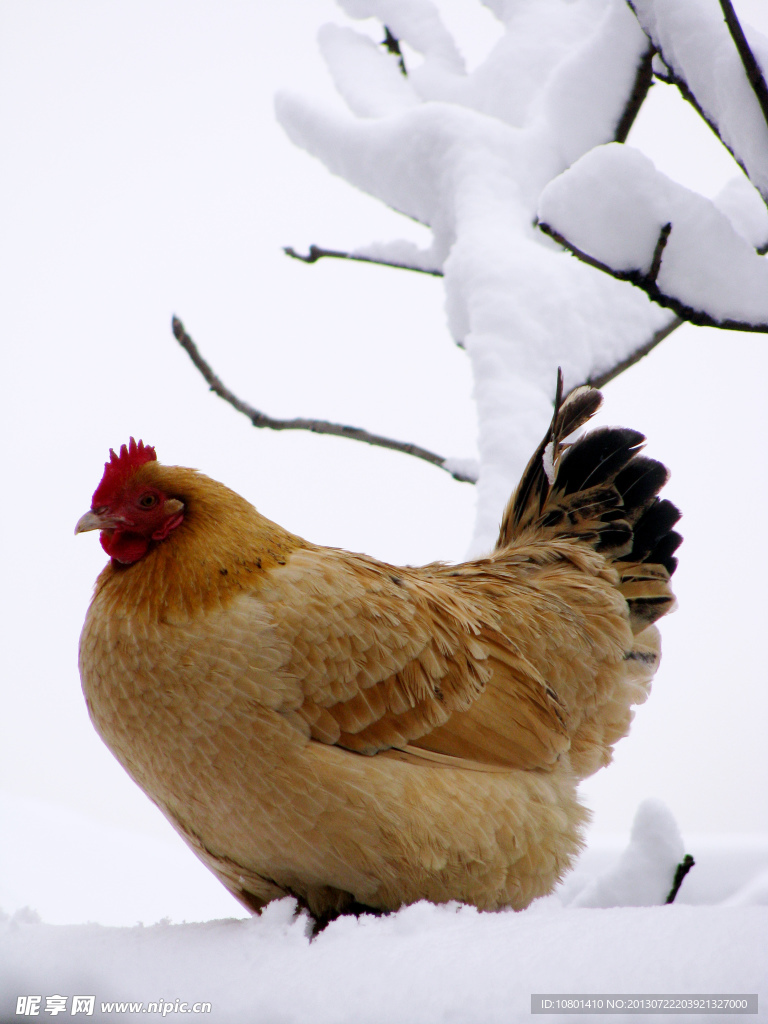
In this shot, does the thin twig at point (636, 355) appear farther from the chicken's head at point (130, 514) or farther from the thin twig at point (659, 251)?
the chicken's head at point (130, 514)

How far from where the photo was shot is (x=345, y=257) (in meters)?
2.21

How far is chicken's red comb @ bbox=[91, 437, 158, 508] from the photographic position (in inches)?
50.8

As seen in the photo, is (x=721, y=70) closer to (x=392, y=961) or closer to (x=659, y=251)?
(x=659, y=251)

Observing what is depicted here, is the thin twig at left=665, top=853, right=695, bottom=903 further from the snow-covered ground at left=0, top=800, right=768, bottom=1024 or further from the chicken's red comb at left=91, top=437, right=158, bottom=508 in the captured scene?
the chicken's red comb at left=91, top=437, right=158, bottom=508

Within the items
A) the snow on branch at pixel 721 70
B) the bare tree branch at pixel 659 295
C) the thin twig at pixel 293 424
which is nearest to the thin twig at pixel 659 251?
the bare tree branch at pixel 659 295

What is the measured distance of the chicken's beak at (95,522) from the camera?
4.14 feet

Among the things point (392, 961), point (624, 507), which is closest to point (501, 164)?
point (624, 507)

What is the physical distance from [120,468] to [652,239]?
3.03 feet

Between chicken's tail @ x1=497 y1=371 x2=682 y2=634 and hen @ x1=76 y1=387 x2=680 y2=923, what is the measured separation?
0.31 meters

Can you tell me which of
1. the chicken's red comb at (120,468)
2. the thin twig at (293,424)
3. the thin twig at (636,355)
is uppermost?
the thin twig at (636,355)

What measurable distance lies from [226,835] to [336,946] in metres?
0.28

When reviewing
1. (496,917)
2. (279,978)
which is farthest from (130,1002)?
(496,917)

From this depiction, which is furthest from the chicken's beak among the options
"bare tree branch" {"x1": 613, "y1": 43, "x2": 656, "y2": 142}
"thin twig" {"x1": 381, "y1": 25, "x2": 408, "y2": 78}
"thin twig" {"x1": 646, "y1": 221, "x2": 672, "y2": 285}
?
"thin twig" {"x1": 381, "y1": 25, "x2": 408, "y2": 78}

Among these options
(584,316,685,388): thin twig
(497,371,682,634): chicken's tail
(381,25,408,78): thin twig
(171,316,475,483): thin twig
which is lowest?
(497,371,682,634): chicken's tail
